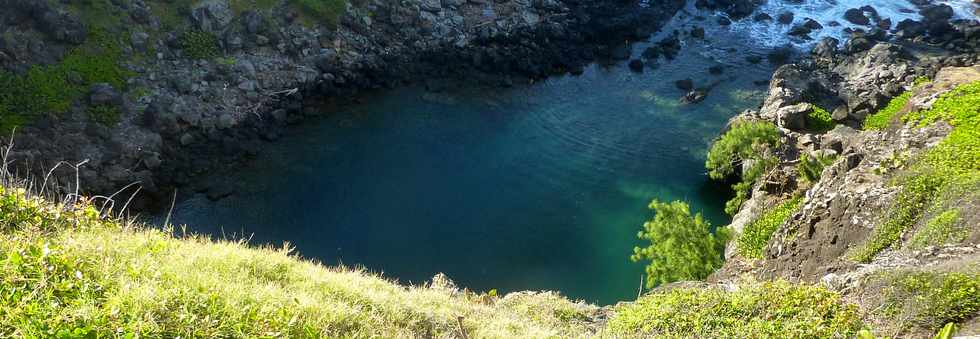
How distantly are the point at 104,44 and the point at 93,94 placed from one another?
5693 mm

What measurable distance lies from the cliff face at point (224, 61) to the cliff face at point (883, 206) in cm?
2310

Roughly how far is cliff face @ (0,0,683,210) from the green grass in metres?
28.1

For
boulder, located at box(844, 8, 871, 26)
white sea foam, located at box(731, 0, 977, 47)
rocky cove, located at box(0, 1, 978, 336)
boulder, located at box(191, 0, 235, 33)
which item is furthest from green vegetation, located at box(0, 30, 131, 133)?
boulder, located at box(844, 8, 871, 26)

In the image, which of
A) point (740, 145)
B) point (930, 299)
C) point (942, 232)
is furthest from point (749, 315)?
point (740, 145)

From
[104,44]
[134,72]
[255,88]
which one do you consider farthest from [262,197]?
[104,44]

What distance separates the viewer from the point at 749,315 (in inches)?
594

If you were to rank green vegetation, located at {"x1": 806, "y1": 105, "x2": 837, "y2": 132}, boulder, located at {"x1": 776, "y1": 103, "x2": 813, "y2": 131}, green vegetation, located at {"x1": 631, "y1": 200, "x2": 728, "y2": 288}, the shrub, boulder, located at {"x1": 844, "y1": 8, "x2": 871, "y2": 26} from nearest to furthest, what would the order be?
green vegetation, located at {"x1": 631, "y1": 200, "x2": 728, "y2": 288}, the shrub, boulder, located at {"x1": 776, "y1": 103, "x2": 813, "y2": 131}, green vegetation, located at {"x1": 806, "y1": 105, "x2": 837, "y2": 132}, boulder, located at {"x1": 844, "y1": 8, "x2": 871, "y2": 26}

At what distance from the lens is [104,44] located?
45375mm

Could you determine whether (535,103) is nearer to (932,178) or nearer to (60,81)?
(932,178)

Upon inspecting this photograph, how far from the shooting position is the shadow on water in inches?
1388

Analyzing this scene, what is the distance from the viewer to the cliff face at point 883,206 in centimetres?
1498

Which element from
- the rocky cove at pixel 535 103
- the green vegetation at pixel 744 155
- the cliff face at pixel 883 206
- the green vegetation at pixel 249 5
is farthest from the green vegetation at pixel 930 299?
the green vegetation at pixel 249 5

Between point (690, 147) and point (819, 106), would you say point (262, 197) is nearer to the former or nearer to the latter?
point (690, 147)

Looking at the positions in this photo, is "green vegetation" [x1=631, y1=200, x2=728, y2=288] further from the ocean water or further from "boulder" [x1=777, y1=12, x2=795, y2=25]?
"boulder" [x1=777, y1=12, x2=795, y2=25]
